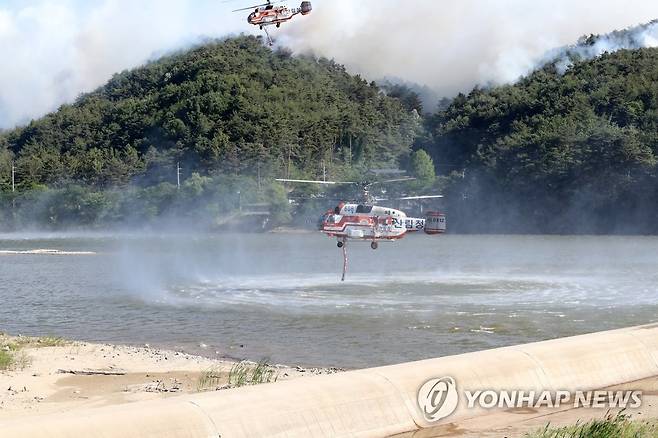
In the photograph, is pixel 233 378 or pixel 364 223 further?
pixel 364 223

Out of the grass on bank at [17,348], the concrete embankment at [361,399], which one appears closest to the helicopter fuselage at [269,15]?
the grass on bank at [17,348]

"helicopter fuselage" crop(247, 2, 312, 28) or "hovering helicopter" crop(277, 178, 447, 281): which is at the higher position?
"helicopter fuselage" crop(247, 2, 312, 28)
